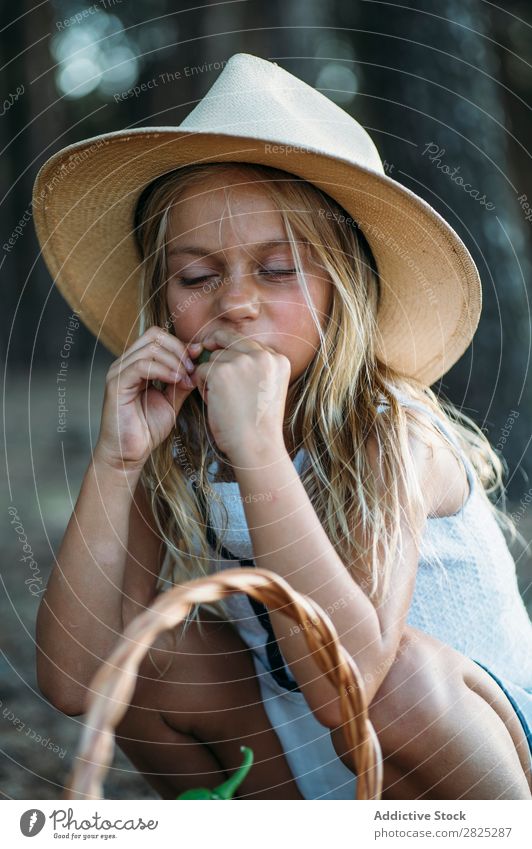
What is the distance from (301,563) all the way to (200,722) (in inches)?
13.7

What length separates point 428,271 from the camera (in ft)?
3.44

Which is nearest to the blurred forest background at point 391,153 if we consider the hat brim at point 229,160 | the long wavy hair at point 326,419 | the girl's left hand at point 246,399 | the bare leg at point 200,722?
the bare leg at point 200,722

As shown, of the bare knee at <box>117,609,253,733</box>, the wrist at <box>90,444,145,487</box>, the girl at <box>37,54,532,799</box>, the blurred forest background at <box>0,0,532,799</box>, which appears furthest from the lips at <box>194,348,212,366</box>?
the blurred forest background at <box>0,0,532,799</box>

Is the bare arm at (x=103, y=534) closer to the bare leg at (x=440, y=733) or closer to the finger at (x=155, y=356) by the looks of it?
the finger at (x=155, y=356)

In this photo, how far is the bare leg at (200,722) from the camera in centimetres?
103

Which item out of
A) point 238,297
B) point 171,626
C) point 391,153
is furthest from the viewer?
point 391,153

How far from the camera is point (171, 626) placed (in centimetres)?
61

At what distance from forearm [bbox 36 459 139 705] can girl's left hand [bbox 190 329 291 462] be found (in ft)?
0.48

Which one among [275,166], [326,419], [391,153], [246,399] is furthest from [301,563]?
[391,153]

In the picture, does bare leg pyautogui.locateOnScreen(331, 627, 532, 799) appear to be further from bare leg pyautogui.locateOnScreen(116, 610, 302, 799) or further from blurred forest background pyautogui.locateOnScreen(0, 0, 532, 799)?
blurred forest background pyautogui.locateOnScreen(0, 0, 532, 799)

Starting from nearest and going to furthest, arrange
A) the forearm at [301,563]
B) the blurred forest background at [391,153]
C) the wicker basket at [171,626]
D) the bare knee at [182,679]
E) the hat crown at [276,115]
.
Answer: the wicker basket at [171,626], the forearm at [301,563], the hat crown at [276,115], the bare knee at [182,679], the blurred forest background at [391,153]

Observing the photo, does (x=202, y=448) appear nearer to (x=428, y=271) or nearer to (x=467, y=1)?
(x=428, y=271)

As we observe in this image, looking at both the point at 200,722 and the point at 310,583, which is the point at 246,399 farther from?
the point at 200,722

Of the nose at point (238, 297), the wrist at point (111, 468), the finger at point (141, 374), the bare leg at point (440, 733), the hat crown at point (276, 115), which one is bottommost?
the bare leg at point (440, 733)
